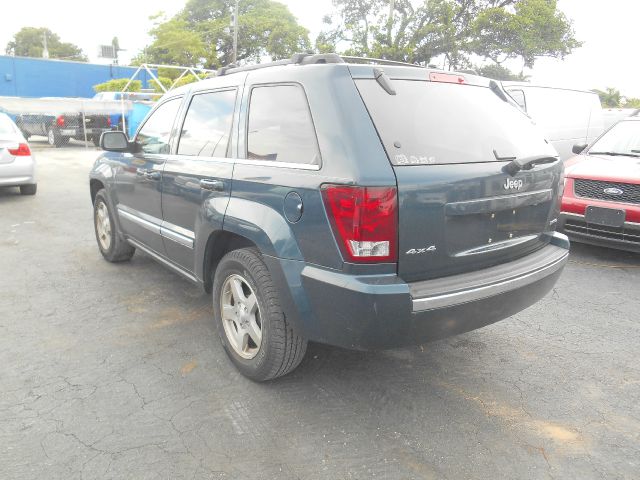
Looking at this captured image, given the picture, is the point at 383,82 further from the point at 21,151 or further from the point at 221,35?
the point at 221,35

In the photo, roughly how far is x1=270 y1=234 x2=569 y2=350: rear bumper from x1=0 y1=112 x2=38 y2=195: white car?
7.83 meters

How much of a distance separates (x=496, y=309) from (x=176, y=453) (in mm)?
1778

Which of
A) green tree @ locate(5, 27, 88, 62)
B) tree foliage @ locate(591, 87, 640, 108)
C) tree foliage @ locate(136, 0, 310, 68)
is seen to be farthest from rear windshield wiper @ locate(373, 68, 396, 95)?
green tree @ locate(5, 27, 88, 62)

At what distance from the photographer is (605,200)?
17.8 ft

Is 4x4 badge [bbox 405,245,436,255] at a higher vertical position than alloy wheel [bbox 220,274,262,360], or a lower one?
higher

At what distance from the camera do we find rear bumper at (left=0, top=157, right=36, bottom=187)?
8383 mm

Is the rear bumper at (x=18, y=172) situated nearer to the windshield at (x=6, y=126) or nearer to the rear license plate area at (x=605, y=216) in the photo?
the windshield at (x=6, y=126)


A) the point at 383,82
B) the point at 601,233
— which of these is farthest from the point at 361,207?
the point at 601,233

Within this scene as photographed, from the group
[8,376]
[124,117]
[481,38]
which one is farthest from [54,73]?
[8,376]

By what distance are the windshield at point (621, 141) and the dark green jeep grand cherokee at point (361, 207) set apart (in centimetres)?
355

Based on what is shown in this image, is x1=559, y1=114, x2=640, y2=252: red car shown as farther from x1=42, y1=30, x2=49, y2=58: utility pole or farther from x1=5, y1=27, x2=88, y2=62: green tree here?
x1=5, y1=27, x2=88, y2=62: green tree

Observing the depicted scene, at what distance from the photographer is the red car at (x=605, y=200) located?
523 cm

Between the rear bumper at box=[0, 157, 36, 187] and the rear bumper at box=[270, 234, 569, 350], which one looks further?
the rear bumper at box=[0, 157, 36, 187]

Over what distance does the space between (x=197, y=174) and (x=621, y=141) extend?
5.52m
